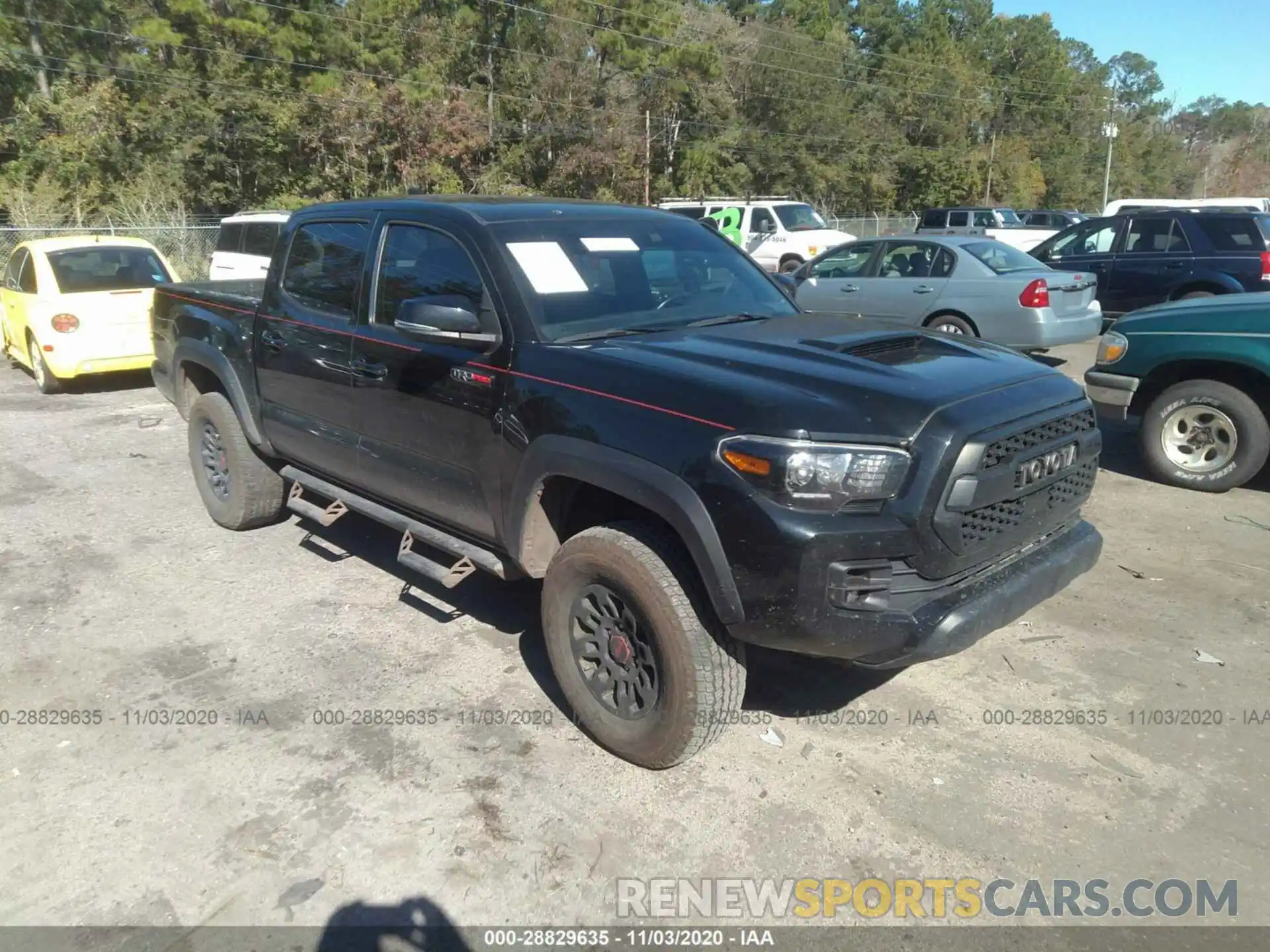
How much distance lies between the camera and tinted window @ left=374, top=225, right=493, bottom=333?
13.1ft

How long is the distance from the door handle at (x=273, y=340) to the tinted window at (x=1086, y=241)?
11.2 m

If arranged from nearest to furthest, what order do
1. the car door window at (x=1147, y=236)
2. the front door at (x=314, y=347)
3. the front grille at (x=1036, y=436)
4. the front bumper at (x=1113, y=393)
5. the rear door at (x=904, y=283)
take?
the front grille at (x=1036, y=436), the front door at (x=314, y=347), the front bumper at (x=1113, y=393), the rear door at (x=904, y=283), the car door window at (x=1147, y=236)

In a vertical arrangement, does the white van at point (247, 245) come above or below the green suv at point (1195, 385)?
above

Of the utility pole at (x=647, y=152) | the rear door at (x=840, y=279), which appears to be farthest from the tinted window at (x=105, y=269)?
the utility pole at (x=647, y=152)

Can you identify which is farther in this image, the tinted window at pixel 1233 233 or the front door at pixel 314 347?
the tinted window at pixel 1233 233

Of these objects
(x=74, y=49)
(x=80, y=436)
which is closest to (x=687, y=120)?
(x=74, y=49)

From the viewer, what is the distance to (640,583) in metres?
3.27

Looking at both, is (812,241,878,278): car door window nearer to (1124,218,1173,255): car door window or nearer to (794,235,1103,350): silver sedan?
(794,235,1103,350): silver sedan

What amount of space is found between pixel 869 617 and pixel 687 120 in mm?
42999

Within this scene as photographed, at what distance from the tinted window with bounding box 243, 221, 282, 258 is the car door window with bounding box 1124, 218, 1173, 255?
11.7 metres

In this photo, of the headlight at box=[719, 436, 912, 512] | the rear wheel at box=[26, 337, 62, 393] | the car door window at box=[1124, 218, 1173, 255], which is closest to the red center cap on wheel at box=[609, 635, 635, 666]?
the headlight at box=[719, 436, 912, 512]

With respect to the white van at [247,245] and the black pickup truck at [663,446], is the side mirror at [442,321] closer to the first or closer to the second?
the black pickup truck at [663,446]

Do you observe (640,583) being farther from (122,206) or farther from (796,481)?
(122,206)

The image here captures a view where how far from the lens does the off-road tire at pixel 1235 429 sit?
640 centimetres
